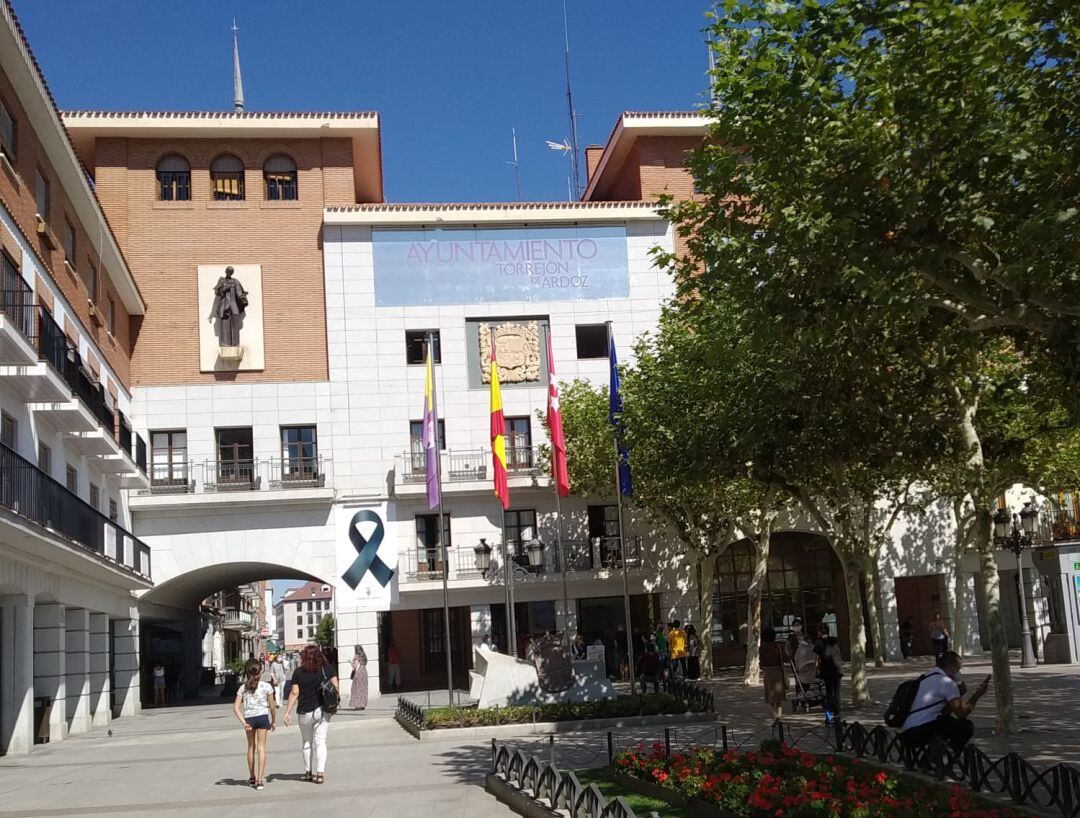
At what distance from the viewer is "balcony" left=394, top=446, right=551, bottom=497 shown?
118ft

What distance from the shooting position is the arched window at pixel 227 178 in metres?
37.4

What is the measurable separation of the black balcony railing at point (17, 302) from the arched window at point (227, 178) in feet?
57.4

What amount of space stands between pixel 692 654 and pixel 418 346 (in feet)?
43.1

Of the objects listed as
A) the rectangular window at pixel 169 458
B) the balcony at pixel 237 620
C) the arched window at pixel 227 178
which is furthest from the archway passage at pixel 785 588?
the balcony at pixel 237 620

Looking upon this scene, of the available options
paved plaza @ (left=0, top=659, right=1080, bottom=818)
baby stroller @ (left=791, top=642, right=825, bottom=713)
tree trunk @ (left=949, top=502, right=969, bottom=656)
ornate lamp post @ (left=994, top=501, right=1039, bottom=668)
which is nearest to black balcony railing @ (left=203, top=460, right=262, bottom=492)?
paved plaza @ (left=0, top=659, right=1080, bottom=818)

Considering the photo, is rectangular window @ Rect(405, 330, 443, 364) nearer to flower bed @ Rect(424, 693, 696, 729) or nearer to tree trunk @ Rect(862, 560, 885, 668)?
tree trunk @ Rect(862, 560, 885, 668)

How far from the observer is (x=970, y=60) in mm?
11461

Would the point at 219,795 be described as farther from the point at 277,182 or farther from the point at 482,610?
the point at 277,182

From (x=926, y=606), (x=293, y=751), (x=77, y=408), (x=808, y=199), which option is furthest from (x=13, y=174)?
(x=926, y=606)

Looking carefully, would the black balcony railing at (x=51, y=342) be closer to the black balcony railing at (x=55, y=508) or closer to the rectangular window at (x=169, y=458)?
the black balcony railing at (x=55, y=508)

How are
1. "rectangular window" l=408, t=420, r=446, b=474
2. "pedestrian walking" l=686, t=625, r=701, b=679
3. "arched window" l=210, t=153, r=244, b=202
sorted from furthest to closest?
1. "arched window" l=210, t=153, r=244, b=202
2. "rectangular window" l=408, t=420, r=446, b=474
3. "pedestrian walking" l=686, t=625, r=701, b=679

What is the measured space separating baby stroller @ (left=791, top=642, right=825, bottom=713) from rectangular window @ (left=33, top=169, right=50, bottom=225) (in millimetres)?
17231

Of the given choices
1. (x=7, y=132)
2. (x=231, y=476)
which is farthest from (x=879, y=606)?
(x=7, y=132)

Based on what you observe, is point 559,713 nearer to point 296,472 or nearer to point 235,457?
point 296,472
